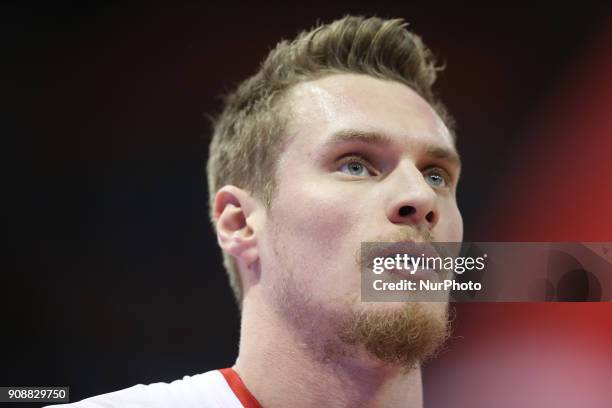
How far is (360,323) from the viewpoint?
1.35m

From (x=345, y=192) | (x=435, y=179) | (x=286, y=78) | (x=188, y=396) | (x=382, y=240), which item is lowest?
(x=188, y=396)

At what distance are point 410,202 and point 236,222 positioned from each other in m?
0.45

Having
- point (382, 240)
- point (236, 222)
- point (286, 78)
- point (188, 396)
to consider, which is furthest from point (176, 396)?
point (286, 78)

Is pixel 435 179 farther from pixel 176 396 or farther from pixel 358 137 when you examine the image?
pixel 176 396

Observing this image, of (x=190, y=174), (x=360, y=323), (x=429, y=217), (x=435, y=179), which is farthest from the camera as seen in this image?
(x=190, y=174)

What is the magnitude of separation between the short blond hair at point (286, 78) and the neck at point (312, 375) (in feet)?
0.85

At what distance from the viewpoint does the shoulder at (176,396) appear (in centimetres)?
144

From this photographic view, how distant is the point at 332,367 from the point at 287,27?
105 centimetres

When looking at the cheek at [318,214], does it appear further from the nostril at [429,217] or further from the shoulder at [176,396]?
the shoulder at [176,396]

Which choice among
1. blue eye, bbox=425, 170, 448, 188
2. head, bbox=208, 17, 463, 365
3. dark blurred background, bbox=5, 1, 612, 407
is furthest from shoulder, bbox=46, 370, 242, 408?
blue eye, bbox=425, 170, 448, 188

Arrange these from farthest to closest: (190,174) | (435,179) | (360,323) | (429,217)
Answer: (190,174) < (435,179) < (429,217) < (360,323)

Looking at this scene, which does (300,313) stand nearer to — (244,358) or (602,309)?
(244,358)

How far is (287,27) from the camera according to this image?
197 cm

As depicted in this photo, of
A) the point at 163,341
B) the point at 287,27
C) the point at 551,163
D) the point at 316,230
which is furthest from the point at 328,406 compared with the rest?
the point at 287,27
